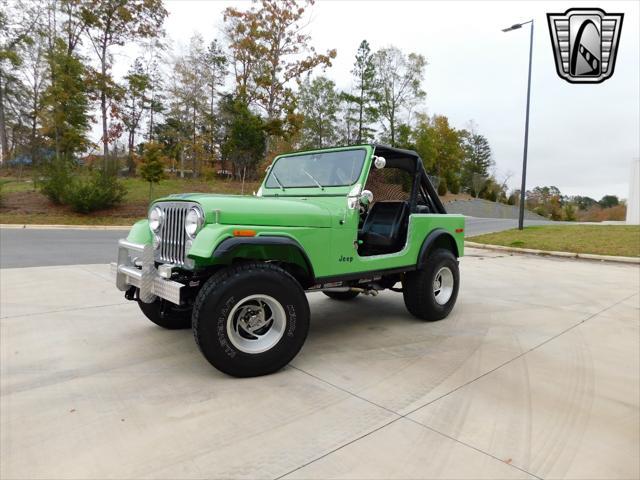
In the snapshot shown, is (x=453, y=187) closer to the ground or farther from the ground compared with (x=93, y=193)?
farther from the ground

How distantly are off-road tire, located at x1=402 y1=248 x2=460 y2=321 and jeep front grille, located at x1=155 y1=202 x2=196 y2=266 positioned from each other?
2444mm

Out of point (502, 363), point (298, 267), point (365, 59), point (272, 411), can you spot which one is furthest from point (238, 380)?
point (365, 59)

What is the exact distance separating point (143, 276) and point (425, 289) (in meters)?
2.77

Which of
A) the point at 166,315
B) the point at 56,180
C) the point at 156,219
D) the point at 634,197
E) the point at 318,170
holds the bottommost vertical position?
the point at 166,315

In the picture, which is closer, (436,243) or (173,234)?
(173,234)

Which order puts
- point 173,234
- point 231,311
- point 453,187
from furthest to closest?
point 453,187
point 173,234
point 231,311

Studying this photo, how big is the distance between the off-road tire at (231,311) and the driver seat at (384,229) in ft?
4.58

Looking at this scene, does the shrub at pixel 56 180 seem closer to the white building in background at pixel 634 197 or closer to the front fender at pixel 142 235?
the front fender at pixel 142 235

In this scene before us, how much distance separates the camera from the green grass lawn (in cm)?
1084

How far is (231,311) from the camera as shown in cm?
281

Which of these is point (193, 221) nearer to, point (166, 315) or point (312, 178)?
point (166, 315)

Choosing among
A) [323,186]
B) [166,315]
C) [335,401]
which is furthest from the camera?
[323,186]

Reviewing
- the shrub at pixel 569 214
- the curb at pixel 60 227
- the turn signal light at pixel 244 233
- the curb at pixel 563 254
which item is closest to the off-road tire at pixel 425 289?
the turn signal light at pixel 244 233

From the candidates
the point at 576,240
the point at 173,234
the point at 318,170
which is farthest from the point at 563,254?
the point at 173,234
